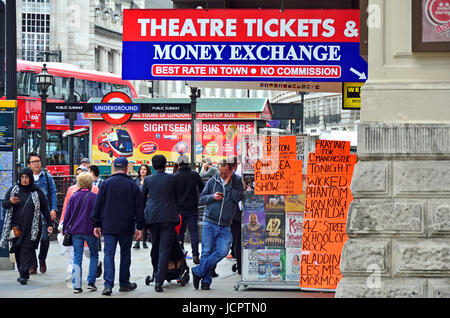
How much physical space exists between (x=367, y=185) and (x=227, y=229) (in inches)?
182

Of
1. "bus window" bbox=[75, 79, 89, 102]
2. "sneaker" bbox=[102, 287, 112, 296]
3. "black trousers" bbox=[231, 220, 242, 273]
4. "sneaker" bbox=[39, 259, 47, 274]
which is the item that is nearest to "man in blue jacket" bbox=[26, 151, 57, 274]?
"sneaker" bbox=[39, 259, 47, 274]

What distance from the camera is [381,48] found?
773 cm

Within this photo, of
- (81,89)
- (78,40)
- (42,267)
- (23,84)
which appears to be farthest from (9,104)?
(78,40)

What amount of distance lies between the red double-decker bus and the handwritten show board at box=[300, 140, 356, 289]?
21.6 meters

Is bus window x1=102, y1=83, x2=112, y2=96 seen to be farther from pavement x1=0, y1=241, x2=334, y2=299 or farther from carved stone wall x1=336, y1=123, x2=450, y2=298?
carved stone wall x1=336, y1=123, x2=450, y2=298

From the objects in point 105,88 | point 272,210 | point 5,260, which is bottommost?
point 5,260

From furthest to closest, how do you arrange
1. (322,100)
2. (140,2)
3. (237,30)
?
(140,2) < (322,100) < (237,30)

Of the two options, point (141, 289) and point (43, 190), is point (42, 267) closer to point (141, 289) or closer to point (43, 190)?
point (43, 190)

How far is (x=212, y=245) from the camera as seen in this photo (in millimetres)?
11812

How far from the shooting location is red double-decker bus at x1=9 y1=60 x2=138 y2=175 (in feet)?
104

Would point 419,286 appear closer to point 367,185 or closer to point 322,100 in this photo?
point 367,185

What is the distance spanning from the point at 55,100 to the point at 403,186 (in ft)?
98.7

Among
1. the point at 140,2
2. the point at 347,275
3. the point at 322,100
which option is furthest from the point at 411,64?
the point at 140,2

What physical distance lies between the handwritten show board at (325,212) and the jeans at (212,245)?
1191mm
